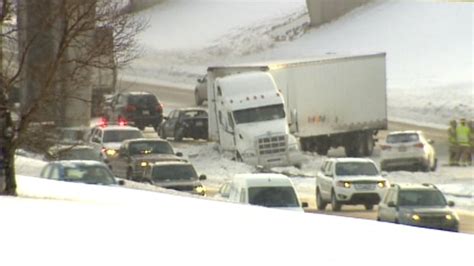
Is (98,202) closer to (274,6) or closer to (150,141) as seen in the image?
(150,141)

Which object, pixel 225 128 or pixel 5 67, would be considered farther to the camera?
pixel 225 128

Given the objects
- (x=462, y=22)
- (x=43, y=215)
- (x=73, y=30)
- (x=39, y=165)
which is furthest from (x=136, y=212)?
(x=462, y=22)

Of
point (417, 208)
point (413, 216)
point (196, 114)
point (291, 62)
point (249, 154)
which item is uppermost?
point (291, 62)

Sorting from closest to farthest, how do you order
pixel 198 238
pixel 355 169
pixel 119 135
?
pixel 198 238
pixel 355 169
pixel 119 135

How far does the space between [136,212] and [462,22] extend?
1172 inches

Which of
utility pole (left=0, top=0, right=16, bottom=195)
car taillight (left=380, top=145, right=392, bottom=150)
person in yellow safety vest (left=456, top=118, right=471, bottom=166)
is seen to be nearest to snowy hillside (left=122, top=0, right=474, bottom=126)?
person in yellow safety vest (left=456, top=118, right=471, bottom=166)

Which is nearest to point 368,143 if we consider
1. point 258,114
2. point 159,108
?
point 258,114

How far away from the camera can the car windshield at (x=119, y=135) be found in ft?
122

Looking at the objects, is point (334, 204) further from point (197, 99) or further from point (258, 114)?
point (197, 99)

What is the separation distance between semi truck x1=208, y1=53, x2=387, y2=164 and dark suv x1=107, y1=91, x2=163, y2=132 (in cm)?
403

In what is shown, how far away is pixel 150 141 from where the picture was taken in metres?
35.9

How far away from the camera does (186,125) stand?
132ft

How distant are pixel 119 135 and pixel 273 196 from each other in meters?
11.7

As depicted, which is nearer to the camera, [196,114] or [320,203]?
[320,203]
